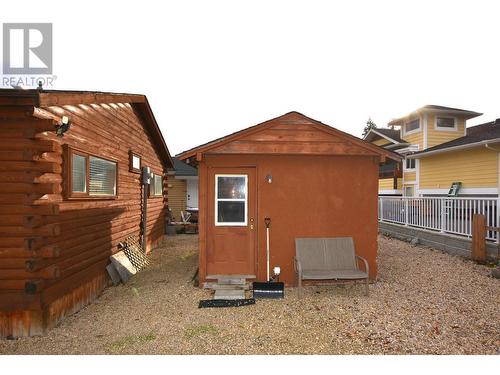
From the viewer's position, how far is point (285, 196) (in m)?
7.22

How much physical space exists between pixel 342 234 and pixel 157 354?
4.85m

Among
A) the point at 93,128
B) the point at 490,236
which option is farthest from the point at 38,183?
the point at 490,236

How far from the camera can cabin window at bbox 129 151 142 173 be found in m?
9.51

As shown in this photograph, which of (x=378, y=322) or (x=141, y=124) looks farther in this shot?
(x=141, y=124)

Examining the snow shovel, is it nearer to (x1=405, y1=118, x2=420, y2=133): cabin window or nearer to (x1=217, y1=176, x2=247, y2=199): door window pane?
(x1=217, y1=176, x2=247, y2=199): door window pane

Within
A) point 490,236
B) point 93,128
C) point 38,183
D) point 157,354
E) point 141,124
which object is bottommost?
point 157,354

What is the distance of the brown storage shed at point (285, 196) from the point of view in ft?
23.2

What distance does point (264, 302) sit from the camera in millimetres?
6184

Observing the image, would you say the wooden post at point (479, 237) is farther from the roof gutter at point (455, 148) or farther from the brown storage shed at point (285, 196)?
the roof gutter at point (455, 148)

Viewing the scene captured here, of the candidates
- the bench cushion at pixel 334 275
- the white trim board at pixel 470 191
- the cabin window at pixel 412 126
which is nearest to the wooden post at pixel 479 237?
the bench cushion at pixel 334 275

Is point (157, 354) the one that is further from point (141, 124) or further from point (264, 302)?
point (141, 124)

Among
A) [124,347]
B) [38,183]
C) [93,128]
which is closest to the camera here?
[124,347]

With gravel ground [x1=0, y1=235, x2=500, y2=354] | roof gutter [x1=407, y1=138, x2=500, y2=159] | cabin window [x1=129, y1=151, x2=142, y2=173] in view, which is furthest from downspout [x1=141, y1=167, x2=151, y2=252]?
roof gutter [x1=407, y1=138, x2=500, y2=159]
